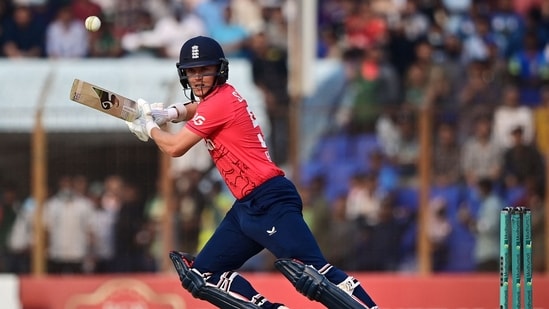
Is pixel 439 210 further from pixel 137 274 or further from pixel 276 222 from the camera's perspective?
pixel 276 222

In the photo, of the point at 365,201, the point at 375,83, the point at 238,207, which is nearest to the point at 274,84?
the point at 375,83

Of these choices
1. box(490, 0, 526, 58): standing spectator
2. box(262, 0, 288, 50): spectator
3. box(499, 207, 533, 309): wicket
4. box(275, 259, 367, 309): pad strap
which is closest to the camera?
box(499, 207, 533, 309): wicket

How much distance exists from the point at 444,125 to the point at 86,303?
3.92 metres

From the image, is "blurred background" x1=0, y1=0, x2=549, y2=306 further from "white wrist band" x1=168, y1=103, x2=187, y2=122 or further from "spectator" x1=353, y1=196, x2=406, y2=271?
"white wrist band" x1=168, y1=103, x2=187, y2=122

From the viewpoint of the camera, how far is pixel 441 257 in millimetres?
13055

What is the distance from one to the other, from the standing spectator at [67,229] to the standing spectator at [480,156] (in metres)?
3.75

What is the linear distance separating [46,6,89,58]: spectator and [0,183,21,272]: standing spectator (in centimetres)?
274

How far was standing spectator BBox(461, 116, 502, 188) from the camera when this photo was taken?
1296cm

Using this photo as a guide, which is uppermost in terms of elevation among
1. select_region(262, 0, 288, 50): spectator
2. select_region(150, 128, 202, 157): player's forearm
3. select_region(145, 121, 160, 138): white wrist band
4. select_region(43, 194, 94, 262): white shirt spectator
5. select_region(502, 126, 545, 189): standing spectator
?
select_region(262, 0, 288, 50): spectator

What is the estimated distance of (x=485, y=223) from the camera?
13.0m

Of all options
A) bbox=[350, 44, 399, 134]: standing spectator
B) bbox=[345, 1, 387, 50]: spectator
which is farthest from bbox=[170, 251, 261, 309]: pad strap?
bbox=[345, 1, 387, 50]: spectator

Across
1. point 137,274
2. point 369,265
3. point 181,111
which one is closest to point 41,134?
point 137,274

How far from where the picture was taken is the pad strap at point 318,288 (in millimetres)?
7762

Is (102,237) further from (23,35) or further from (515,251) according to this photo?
(515,251)
